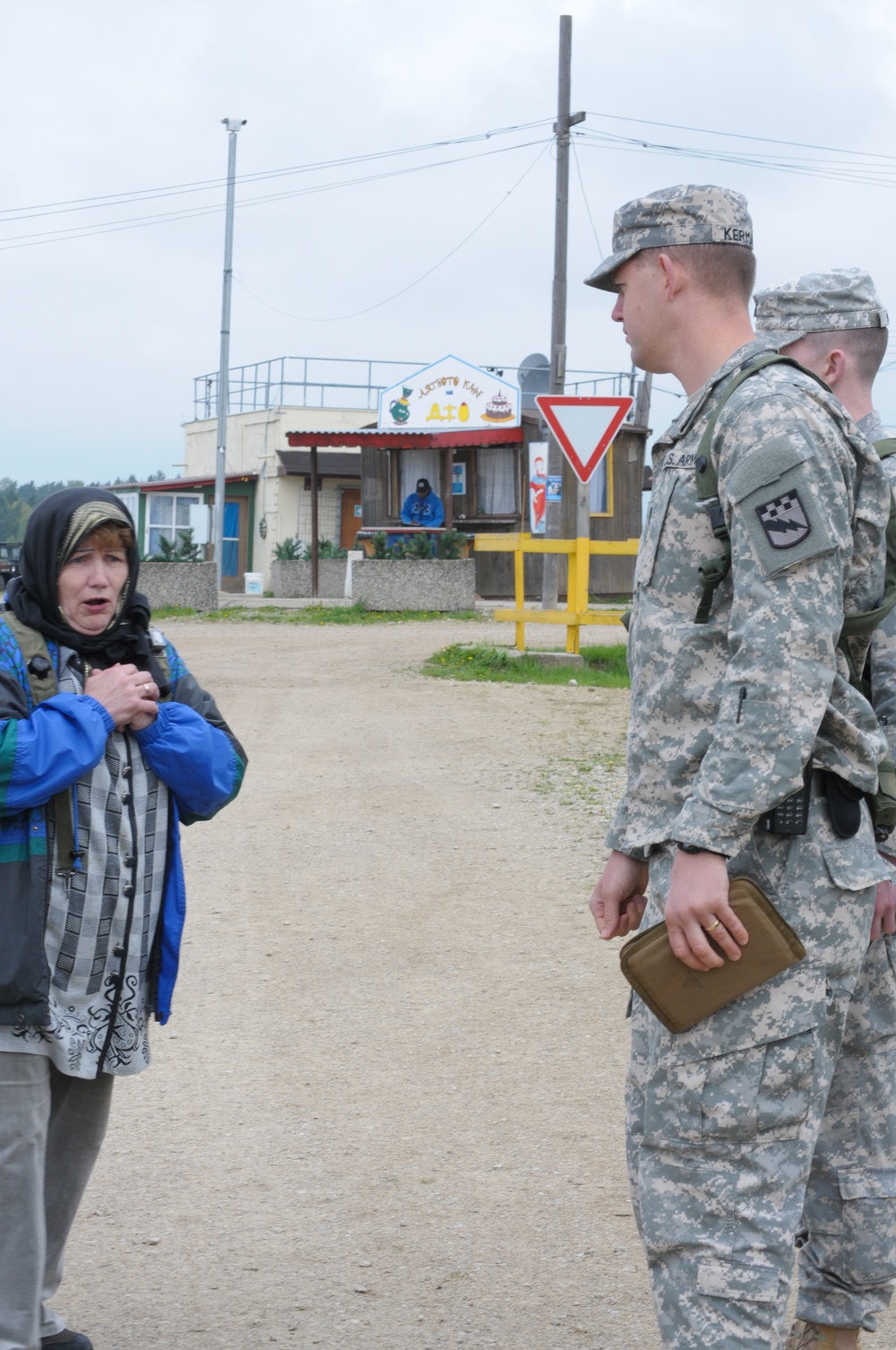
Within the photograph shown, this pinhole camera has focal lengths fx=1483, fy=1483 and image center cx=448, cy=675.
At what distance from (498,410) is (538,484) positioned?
2.46 meters

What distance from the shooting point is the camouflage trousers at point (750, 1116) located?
224 cm

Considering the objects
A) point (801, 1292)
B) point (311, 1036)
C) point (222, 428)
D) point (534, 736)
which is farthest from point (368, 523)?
point (801, 1292)

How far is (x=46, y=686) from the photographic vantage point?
109 inches

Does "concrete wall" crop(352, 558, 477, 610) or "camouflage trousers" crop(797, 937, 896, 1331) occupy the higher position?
"concrete wall" crop(352, 558, 477, 610)

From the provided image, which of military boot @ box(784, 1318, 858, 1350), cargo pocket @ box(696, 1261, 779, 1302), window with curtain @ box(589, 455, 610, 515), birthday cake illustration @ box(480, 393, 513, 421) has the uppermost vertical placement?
birthday cake illustration @ box(480, 393, 513, 421)

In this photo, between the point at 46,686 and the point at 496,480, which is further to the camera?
the point at 496,480

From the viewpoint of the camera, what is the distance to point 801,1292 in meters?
2.83

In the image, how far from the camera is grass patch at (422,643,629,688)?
534 inches

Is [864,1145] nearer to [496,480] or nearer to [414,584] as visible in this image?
[414,584]

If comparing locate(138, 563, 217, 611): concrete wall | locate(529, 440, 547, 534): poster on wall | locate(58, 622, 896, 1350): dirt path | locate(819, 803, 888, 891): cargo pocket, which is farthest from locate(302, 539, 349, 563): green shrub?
locate(819, 803, 888, 891): cargo pocket

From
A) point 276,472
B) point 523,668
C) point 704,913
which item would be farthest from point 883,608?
point 276,472

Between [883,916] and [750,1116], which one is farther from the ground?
[883,916]

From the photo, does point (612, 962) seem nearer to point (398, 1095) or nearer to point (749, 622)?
point (398, 1095)

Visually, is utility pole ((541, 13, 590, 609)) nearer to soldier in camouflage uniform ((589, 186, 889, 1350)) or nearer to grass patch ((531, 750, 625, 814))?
grass patch ((531, 750, 625, 814))
